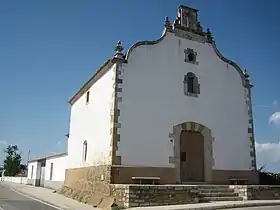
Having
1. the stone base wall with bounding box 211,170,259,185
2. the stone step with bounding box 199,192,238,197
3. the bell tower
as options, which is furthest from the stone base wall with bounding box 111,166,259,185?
the bell tower

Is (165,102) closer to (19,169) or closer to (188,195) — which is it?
(188,195)

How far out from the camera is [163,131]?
16516 mm

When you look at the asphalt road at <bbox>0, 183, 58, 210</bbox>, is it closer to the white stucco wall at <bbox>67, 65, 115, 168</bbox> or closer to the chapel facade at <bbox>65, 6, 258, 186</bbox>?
the chapel facade at <bbox>65, 6, 258, 186</bbox>

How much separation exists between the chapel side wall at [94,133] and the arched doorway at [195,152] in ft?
13.1

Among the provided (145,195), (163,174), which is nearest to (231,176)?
(163,174)

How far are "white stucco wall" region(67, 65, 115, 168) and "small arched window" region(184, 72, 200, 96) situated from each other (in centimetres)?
444

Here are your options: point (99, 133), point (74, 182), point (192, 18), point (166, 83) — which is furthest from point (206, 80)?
point (74, 182)

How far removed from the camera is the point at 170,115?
16.9m

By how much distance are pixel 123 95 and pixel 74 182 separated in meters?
8.04

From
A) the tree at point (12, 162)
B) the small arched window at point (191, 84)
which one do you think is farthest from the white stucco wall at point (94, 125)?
the tree at point (12, 162)

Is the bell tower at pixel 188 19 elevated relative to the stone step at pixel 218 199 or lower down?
elevated

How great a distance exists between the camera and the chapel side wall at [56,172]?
27.8 meters

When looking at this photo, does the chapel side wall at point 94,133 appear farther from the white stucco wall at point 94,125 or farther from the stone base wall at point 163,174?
the stone base wall at point 163,174

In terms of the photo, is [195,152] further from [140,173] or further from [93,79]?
[93,79]
